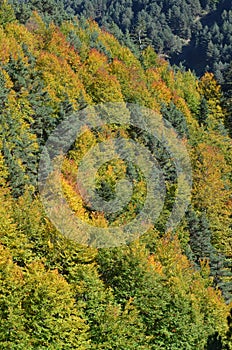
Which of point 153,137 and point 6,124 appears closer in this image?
point 6,124

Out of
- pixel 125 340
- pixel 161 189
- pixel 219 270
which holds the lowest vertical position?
pixel 219 270

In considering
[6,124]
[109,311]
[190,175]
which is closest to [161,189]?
[190,175]

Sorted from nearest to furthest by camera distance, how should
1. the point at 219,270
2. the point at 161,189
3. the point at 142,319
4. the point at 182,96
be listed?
the point at 142,319 < the point at 219,270 < the point at 161,189 < the point at 182,96

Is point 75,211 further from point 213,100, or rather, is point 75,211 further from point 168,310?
point 213,100

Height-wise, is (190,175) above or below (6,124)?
below

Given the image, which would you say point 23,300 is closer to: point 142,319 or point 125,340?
point 125,340

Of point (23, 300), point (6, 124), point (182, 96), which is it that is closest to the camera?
Result: point (23, 300)

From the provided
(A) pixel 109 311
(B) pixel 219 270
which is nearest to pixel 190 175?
(B) pixel 219 270
